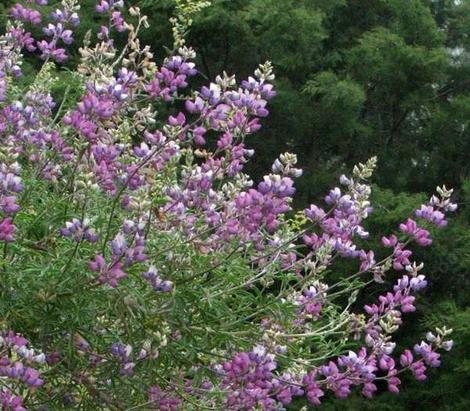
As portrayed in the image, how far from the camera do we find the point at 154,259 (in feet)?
8.80

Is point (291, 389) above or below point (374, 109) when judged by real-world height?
below

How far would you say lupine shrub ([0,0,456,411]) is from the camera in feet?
8.34

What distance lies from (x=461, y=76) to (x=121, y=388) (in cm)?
715

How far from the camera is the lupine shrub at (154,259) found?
8.34ft

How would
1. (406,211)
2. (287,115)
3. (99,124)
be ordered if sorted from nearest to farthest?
(99,124) < (406,211) < (287,115)

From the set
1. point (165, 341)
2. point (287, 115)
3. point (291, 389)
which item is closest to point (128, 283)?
point (165, 341)

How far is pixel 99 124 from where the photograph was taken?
2.57 meters

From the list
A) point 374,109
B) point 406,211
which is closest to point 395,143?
point 374,109

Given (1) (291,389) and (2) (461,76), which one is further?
(2) (461,76)

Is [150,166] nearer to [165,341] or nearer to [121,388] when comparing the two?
[165,341]

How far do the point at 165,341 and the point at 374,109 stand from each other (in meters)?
7.48

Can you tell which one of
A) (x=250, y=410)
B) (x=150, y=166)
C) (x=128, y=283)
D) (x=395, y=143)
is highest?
(x=395, y=143)

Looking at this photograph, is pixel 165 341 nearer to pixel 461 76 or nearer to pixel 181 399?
pixel 181 399

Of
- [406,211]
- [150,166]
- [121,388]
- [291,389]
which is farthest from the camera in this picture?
[406,211]
